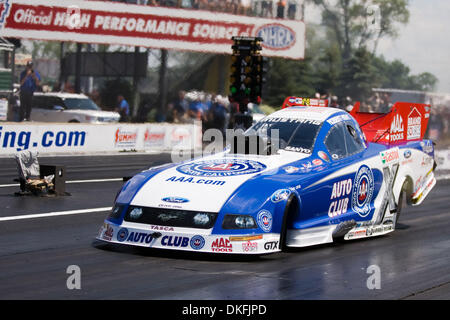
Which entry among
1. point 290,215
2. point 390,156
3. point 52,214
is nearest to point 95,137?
point 52,214

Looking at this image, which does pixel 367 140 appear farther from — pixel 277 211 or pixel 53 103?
pixel 53 103

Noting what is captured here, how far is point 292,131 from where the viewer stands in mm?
10664

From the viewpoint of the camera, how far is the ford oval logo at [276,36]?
4241cm

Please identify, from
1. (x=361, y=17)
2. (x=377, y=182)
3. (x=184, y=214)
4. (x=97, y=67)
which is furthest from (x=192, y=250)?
(x=361, y=17)

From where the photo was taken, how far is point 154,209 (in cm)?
887

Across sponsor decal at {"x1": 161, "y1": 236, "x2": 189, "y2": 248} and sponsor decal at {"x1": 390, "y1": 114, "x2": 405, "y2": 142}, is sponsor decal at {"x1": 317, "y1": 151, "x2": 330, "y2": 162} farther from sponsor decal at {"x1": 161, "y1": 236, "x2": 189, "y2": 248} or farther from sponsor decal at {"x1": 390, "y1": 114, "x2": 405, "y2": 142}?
sponsor decal at {"x1": 161, "y1": 236, "x2": 189, "y2": 248}

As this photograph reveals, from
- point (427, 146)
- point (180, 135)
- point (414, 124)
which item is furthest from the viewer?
point (180, 135)

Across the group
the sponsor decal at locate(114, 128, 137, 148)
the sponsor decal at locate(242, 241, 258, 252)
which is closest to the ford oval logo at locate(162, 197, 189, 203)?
the sponsor decal at locate(242, 241, 258, 252)

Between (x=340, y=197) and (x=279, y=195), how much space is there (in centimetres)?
139

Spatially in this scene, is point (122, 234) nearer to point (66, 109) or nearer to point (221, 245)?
point (221, 245)

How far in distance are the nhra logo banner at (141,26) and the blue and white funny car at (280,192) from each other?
25.4 metres

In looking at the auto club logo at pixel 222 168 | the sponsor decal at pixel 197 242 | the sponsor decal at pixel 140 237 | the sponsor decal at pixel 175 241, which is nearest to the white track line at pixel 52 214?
the auto club logo at pixel 222 168

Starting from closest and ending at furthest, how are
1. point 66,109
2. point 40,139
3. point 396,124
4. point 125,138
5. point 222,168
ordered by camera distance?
point 222,168
point 396,124
point 40,139
point 125,138
point 66,109

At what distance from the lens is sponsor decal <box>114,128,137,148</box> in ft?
98.7
